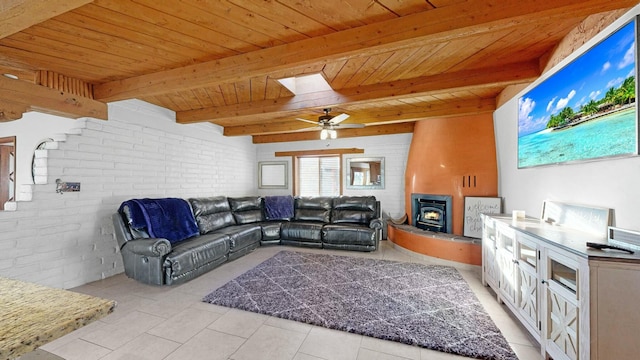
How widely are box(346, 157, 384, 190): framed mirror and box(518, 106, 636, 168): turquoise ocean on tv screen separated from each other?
2.99 metres

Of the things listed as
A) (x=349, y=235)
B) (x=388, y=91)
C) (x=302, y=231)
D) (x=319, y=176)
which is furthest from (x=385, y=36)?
(x=319, y=176)

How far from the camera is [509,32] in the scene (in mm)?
2057

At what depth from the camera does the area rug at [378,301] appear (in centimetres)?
200

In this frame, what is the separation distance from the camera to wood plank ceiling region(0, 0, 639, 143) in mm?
1661

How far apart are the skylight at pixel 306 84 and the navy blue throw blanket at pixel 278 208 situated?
2583mm

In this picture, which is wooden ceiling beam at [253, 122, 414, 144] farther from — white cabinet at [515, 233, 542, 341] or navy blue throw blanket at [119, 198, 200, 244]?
white cabinet at [515, 233, 542, 341]

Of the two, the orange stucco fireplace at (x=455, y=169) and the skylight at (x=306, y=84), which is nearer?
the skylight at (x=306, y=84)

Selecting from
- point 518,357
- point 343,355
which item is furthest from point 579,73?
point 343,355

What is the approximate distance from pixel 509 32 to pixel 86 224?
5.02m

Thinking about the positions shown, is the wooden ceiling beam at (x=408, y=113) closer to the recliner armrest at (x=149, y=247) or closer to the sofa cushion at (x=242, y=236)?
the sofa cushion at (x=242, y=236)

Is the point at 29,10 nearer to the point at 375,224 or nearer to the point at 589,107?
the point at 589,107

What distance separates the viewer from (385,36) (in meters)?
1.84

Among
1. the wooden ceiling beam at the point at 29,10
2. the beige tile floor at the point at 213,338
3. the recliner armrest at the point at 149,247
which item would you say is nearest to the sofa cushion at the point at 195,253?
the recliner armrest at the point at 149,247

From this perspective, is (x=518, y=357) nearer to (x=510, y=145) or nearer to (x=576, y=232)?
(x=576, y=232)
